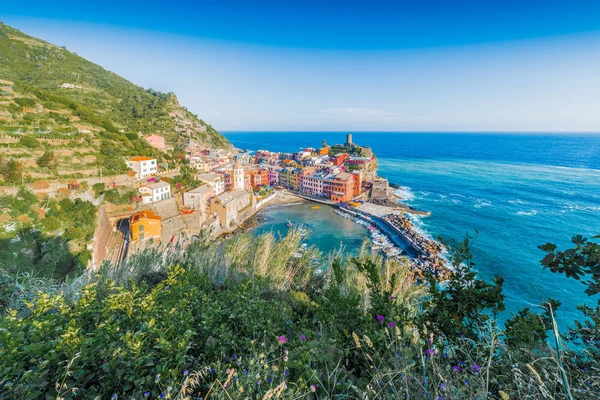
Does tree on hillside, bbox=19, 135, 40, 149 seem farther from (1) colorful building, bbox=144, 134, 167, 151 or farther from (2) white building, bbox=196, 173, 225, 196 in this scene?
(1) colorful building, bbox=144, 134, 167, 151

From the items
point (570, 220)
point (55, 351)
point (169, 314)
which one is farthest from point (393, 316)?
point (570, 220)

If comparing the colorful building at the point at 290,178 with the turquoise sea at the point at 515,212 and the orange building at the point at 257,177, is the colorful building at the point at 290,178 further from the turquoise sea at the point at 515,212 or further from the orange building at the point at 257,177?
the turquoise sea at the point at 515,212

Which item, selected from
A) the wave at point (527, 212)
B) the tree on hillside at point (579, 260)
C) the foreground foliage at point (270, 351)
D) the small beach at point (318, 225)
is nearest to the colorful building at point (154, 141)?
the small beach at point (318, 225)

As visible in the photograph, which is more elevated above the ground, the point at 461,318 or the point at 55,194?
the point at 461,318

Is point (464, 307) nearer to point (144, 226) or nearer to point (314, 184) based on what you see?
point (144, 226)

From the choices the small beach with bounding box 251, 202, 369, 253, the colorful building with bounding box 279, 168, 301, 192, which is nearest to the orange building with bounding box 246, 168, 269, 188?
the colorful building with bounding box 279, 168, 301, 192

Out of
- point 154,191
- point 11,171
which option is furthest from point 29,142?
point 154,191

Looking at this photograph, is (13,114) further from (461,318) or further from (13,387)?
(461,318)
